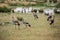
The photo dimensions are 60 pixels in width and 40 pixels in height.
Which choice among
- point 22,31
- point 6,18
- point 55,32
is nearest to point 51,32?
point 55,32

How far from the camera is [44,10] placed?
1.35 metres

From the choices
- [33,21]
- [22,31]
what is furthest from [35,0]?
[22,31]

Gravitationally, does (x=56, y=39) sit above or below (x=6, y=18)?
below

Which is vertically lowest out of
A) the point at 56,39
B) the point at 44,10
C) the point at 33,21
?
the point at 56,39

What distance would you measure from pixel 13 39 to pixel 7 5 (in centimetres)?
37

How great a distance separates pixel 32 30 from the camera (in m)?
1.33

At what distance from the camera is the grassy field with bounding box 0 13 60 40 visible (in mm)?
1318

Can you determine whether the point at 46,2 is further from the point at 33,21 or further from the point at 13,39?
the point at 13,39

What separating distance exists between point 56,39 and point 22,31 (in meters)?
0.36

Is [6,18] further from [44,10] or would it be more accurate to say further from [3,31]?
[44,10]

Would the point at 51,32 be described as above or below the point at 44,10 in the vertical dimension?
below

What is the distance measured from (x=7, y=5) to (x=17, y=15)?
0.16 meters

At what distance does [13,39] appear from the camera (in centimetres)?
131

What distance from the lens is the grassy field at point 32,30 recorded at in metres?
1.32
